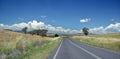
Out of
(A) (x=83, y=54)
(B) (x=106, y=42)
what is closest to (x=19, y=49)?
(A) (x=83, y=54)

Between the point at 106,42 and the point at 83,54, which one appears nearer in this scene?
the point at 83,54

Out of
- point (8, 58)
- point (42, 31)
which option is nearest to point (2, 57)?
point (8, 58)

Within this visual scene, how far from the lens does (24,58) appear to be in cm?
1805

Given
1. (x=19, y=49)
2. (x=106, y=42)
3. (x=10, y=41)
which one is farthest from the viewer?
(x=106, y=42)

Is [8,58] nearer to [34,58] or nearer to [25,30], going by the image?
[34,58]

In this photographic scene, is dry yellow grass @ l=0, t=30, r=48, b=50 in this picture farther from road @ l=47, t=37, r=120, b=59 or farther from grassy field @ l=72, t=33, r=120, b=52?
grassy field @ l=72, t=33, r=120, b=52

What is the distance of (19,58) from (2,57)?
9.17ft

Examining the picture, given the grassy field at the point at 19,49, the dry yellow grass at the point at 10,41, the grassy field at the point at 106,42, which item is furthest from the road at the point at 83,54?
the dry yellow grass at the point at 10,41

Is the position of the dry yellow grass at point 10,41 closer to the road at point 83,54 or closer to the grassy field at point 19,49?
the grassy field at point 19,49

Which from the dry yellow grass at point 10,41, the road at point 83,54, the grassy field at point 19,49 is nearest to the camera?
the grassy field at point 19,49

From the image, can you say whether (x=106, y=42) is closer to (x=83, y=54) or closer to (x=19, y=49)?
(x=83, y=54)

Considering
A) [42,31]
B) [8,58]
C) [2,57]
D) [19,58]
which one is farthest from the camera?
[42,31]

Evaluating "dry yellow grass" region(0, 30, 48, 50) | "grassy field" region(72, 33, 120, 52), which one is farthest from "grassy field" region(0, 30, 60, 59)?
"grassy field" region(72, 33, 120, 52)

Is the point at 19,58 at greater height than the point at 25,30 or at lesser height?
lesser
